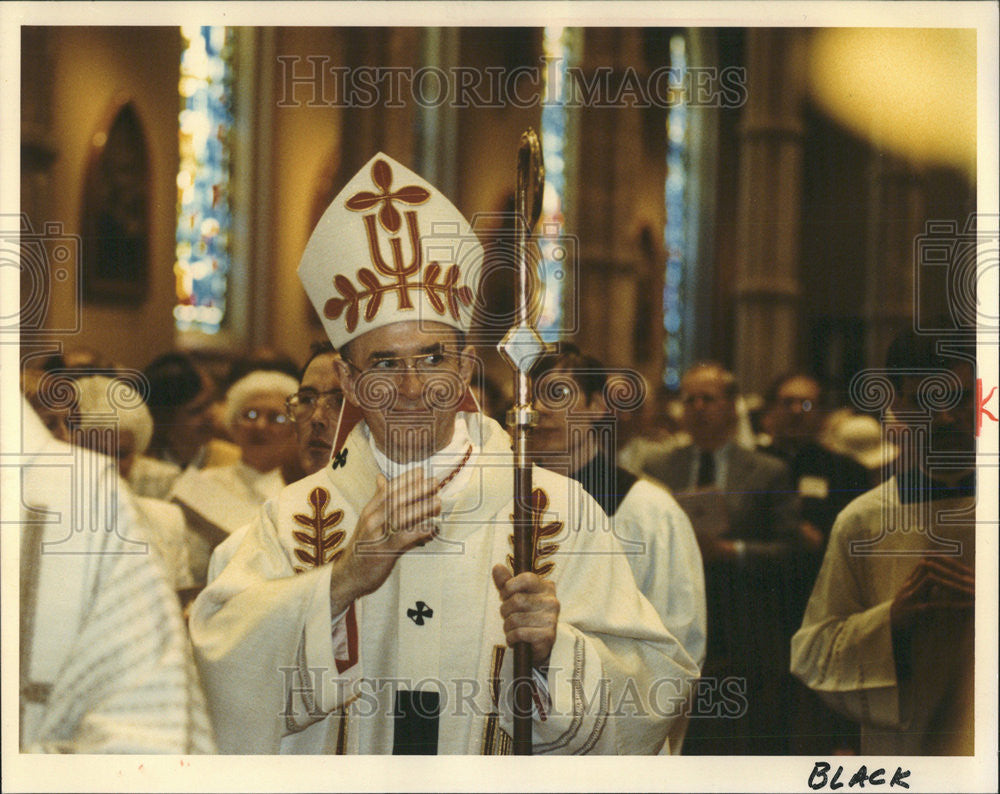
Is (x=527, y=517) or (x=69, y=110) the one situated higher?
(x=69, y=110)

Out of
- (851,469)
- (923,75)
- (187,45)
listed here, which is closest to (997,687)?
(851,469)

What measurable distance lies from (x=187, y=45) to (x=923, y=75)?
98.2 inches

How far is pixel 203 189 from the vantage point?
4375mm

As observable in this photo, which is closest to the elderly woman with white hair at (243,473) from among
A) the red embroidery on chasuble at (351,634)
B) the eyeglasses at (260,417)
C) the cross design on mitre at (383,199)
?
the eyeglasses at (260,417)

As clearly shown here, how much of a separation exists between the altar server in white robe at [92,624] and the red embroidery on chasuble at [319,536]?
1.45 ft

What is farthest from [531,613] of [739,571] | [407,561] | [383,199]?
[383,199]

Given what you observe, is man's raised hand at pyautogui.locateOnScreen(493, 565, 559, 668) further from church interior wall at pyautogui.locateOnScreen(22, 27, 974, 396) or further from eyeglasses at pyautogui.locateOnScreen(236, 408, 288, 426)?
eyeglasses at pyautogui.locateOnScreen(236, 408, 288, 426)

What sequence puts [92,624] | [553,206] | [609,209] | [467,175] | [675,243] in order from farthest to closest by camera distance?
[609,209], [675,243], [553,206], [467,175], [92,624]

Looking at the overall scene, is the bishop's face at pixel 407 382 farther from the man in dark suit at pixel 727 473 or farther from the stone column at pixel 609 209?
the man in dark suit at pixel 727 473

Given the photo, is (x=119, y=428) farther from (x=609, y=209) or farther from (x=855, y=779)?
(x=855, y=779)

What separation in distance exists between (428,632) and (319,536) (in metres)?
0.47

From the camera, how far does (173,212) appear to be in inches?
171

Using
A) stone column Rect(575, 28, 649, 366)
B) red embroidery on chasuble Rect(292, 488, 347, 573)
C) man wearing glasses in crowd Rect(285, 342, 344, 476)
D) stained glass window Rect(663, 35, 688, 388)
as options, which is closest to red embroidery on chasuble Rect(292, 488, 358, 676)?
red embroidery on chasuble Rect(292, 488, 347, 573)

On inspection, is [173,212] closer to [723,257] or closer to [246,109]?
[246,109]
